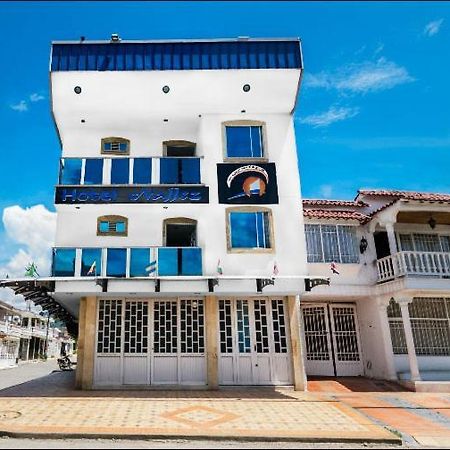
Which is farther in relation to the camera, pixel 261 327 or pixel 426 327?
pixel 426 327

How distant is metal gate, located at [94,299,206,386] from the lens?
1527 centimetres

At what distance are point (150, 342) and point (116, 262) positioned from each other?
3.31m

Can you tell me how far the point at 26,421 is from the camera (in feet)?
31.4

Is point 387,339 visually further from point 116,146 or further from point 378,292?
point 116,146

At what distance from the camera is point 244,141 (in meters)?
17.2

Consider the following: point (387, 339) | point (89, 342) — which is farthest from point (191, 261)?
point (387, 339)

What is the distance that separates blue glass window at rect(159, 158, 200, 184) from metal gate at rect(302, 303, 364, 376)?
7.92m

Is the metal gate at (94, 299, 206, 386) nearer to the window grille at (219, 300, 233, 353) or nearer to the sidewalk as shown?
the window grille at (219, 300, 233, 353)

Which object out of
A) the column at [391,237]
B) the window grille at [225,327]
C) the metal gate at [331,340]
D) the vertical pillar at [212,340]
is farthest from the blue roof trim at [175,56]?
the metal gate at [331,340]

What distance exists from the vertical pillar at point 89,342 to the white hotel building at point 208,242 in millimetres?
51

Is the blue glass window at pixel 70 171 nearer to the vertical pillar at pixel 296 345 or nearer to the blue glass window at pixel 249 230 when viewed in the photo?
the blue glass window at pixel 249 230

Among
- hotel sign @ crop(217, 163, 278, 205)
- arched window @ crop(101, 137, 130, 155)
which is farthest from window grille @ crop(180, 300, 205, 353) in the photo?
arched window @ crop(101, 137, 130, 155)

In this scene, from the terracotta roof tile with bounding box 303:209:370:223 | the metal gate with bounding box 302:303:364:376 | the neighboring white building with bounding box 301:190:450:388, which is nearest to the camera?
the neighboring white building with bounding box 301:190:450:388

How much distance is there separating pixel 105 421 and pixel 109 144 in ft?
38.3
